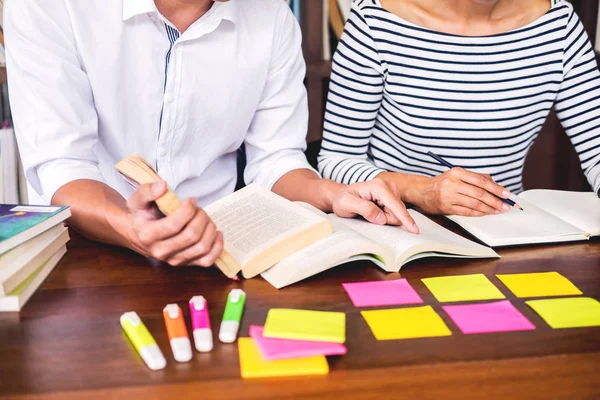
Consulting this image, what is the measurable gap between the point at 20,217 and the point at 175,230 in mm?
291

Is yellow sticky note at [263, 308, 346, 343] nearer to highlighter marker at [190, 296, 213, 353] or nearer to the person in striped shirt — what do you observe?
highlighter marker at [190, 296, 213, 353]

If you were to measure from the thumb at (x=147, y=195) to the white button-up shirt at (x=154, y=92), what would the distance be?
1.06 ft

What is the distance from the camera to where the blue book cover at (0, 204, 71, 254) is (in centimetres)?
99

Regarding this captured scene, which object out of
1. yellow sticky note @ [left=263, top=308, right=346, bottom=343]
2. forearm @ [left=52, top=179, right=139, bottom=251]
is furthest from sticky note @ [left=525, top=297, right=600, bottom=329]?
forearm @ [left=52, top=179, right=139, bottom=251]

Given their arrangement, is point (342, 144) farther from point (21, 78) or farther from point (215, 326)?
point (215, 326)

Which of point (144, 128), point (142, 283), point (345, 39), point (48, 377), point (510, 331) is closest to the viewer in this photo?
point (48, 377)

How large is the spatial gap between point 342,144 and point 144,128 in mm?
511

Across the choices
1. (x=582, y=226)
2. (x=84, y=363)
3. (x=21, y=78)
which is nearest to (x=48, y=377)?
(x=84, y=363)

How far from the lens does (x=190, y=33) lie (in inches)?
53.9

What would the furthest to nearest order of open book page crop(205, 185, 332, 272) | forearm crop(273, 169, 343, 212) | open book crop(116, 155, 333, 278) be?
forearm crop(273, 169, 343, 212)
open book page crop(205, 185, 332, 272)
open book crop(116, 155, 333, 278)

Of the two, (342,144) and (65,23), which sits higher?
(65,23)

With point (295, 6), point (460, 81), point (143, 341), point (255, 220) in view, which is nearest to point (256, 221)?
point (255, 220)

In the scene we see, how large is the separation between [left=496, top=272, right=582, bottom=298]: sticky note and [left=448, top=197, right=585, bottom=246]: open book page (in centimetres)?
13

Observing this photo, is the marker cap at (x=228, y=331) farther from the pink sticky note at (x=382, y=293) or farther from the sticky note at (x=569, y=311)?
the sticky note at (x=569, y=311)
